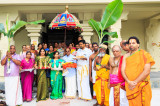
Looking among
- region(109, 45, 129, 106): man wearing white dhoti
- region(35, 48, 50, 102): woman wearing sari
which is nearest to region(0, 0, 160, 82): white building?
region(35, 48, 50, 102): woman wearing sari

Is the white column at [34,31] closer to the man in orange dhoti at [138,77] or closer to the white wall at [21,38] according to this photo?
the white wall at [21,38]

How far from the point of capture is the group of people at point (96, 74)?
2.55m

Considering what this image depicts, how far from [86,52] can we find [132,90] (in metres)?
2.21

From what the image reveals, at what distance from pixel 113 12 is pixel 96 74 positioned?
1.63m

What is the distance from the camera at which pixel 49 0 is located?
541cm

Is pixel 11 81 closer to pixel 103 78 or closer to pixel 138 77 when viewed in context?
pixel 103 78

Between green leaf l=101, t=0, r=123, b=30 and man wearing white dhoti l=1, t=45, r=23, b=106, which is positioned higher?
green leaf l=101, t=0, r=123, b=30

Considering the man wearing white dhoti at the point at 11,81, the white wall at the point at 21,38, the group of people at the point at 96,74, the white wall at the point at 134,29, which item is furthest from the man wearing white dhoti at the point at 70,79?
the white wall at the point at 134,29

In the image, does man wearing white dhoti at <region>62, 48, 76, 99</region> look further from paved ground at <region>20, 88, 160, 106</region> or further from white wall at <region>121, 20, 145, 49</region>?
white wall at <region>121, 20, 145, 49</region>

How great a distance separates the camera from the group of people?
2555 millimetres

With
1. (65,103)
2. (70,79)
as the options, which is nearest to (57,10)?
(70,79)

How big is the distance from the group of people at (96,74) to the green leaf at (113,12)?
1.98 feet

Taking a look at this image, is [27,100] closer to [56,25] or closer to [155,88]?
[56,25]

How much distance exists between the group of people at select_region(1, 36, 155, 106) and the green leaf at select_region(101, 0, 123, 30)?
60cm
